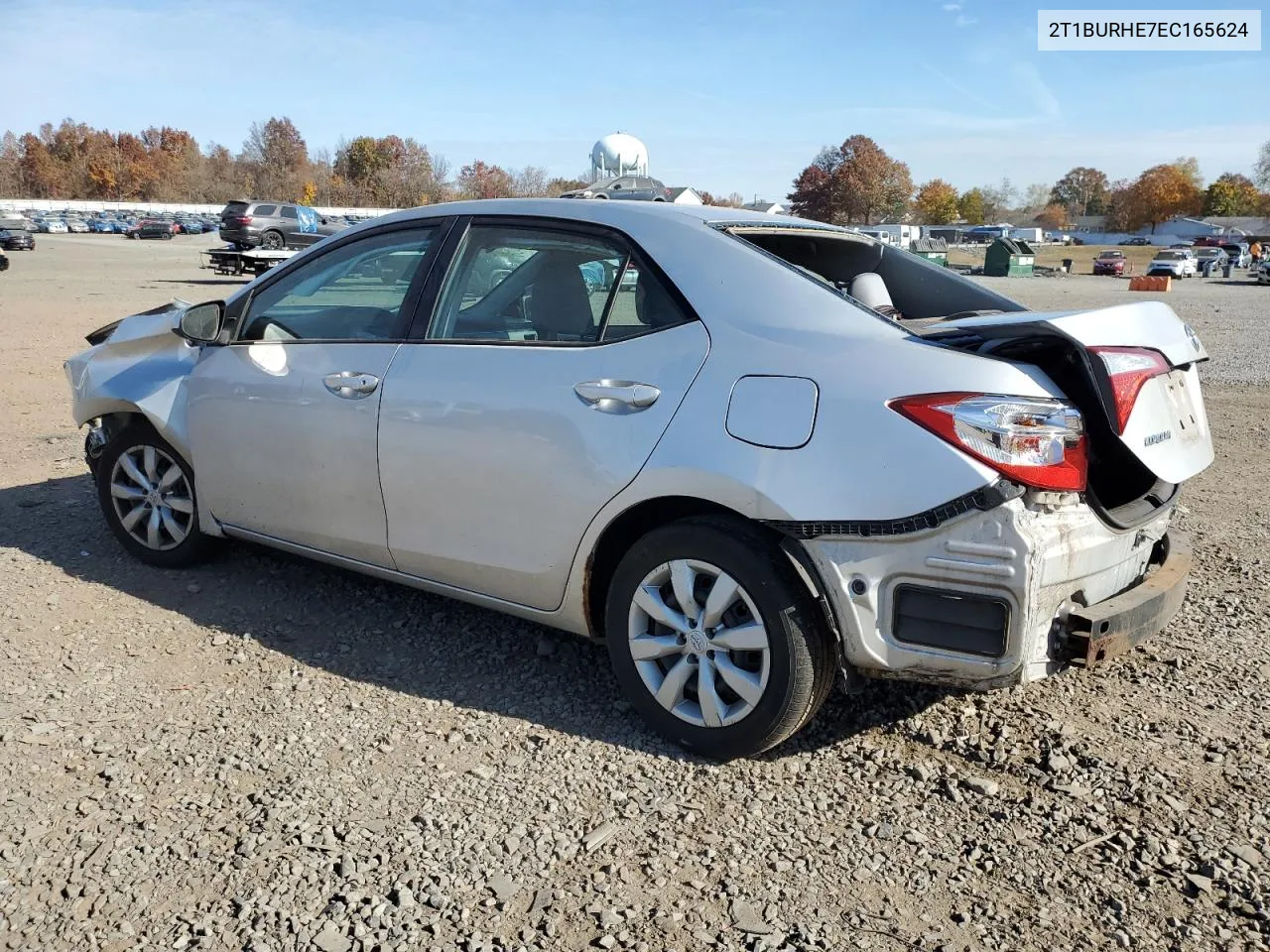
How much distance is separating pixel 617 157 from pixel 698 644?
85.5 meters

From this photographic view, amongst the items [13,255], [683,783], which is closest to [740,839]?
[683,783]

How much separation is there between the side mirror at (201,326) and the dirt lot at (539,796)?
1.14 m

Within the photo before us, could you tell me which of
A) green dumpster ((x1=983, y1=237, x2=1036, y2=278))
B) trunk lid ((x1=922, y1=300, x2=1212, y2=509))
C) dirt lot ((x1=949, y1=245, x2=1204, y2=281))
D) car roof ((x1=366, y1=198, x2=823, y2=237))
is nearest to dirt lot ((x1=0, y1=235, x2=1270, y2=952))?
trunk lid ((x1=922, y1=300, x2=1212, y2=509))

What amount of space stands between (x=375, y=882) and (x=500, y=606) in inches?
49.6

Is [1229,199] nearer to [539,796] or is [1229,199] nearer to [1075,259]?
[1075,259]

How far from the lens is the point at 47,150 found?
421 feet

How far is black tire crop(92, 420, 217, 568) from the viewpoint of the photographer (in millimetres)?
4816

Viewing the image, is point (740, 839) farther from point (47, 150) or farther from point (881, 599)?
point (47, 150)

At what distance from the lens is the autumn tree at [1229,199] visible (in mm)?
136250

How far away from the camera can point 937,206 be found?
157 meters

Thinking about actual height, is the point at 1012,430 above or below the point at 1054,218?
below

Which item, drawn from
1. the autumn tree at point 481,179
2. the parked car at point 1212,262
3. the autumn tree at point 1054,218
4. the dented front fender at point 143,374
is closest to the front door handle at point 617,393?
the dented front fender at point 143,374

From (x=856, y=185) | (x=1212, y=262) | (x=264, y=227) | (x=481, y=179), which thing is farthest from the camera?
(x=856, y=185)

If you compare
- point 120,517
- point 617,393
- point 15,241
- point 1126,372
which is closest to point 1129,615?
point 1126,372
